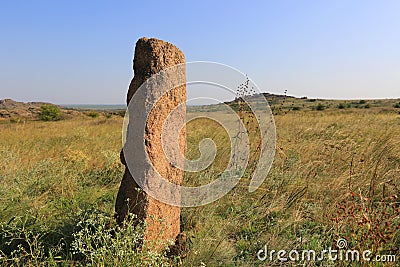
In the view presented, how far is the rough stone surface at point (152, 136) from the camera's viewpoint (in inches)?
103

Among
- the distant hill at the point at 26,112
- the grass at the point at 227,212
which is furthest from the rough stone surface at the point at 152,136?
the distant hill at the point at 26,112

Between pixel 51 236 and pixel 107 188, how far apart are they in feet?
5.35

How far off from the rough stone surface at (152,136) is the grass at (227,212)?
0.66 feet

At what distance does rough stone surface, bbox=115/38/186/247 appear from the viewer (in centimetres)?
261

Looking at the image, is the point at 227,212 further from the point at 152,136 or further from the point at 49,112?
the point at 49,112

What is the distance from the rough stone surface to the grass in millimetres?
201

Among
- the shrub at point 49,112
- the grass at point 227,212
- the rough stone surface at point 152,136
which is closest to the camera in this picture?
the grass at point 227,212

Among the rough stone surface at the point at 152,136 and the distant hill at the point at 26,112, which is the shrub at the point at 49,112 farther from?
the rough stone surface at the point at 152,136

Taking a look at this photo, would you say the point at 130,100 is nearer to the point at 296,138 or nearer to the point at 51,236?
the point at 51,236

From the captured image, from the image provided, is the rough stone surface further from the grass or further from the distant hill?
the distant hill

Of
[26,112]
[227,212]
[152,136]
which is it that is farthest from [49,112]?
[152,136]

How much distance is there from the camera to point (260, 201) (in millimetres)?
3648

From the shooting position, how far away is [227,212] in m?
3.47

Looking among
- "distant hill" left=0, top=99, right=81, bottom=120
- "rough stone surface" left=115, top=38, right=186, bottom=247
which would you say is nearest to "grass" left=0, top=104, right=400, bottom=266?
"rough stone surface" left=115, top=38, right=186, bottom=247
